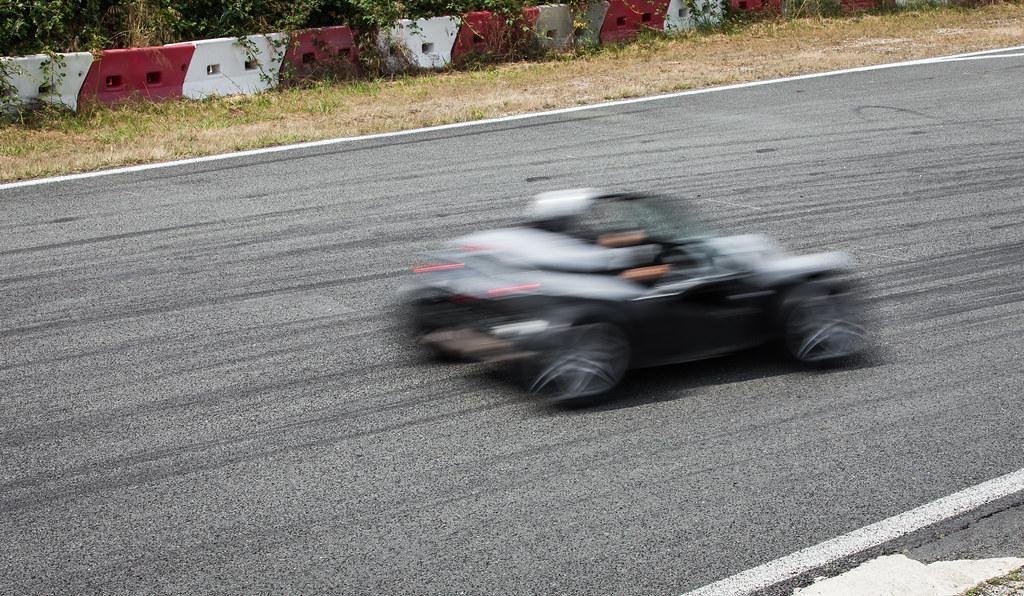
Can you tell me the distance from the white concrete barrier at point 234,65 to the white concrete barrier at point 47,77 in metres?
1.35

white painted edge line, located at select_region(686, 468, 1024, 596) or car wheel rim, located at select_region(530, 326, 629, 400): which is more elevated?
car wheel rim, located at select_region(530, 326, 629, 400)

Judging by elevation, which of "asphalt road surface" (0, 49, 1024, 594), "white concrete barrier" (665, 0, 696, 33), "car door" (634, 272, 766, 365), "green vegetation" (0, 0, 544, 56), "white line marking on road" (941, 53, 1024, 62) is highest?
"green vegetation" (0, 0, 544, 56)

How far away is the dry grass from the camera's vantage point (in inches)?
536

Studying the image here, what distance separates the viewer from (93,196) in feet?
38.2

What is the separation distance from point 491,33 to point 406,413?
12688mm

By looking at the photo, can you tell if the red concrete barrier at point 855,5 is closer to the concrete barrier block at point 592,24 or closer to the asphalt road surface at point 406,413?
the concrete barrier block at point 592,24

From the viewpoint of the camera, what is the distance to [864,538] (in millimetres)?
5254

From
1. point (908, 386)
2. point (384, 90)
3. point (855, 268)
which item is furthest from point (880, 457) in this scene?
point (384, 90)

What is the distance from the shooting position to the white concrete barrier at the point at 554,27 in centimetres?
1884

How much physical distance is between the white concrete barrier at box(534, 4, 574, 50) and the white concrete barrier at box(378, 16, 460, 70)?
154 centimetres

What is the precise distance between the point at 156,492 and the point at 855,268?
18.0ft

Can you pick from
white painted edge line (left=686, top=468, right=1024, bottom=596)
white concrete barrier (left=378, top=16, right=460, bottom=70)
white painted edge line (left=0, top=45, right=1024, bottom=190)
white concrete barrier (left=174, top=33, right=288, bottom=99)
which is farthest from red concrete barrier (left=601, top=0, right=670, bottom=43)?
white painted edge line (left=686, top=468, right=1024, bottom=596)

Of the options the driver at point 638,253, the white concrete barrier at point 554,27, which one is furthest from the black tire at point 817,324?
the white concrete barrier at point 554,27

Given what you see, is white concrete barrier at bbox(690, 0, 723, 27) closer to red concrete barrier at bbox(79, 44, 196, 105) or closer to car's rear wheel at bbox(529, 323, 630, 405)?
red concrete barrier at bbox(79, 44, 196, 105)
